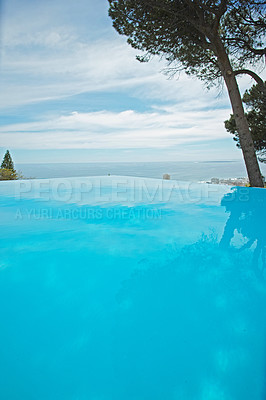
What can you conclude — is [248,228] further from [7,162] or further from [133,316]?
[7,162]

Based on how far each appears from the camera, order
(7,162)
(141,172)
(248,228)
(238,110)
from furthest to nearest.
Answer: (7,162) < (141,172) < (238,110) < (248,228)

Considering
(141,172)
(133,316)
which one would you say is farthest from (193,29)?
(141,172)

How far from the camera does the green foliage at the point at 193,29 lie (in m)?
5.68

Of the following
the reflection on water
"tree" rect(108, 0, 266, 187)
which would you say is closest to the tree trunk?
"tree" rect(108, 0, 266, 187)

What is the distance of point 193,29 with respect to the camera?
623cm

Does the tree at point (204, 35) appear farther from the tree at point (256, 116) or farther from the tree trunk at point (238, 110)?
the tree at point (256, 116)

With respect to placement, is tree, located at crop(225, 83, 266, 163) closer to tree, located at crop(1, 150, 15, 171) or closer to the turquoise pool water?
the turquoise pool water

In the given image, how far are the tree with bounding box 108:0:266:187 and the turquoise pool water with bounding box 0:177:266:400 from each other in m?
4.90

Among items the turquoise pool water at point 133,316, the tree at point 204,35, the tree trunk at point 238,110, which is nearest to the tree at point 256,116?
the tree at point 204,35

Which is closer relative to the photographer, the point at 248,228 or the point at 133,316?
the point at 133,316

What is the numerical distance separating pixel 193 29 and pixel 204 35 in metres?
0.34

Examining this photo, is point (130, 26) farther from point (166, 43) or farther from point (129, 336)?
point (129, 336)

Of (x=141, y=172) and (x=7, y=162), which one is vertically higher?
(x=7, y=162)

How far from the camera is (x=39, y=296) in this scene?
124 centimetres
